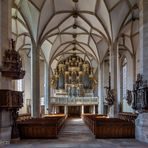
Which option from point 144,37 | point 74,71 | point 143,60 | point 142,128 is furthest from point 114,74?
point 74,71

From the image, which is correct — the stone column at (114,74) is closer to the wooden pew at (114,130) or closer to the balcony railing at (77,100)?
the wooden pew at (114,130)

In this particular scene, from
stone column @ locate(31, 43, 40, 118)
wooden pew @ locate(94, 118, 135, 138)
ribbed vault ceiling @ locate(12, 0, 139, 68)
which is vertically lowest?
wooden pew @ locate(94, 118, 135, 138)

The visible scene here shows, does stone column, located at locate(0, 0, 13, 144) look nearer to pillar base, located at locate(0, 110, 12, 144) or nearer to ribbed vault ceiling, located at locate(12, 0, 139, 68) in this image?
pillar base, located at locate(0, 110, 12, 144)

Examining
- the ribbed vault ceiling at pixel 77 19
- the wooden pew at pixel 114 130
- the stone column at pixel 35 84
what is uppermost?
the ribbed vault ceiling at pixel 77 19

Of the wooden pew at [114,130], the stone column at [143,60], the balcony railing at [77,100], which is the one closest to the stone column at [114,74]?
the wooden pew at [114,130]

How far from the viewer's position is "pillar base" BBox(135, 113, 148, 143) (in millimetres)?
13695

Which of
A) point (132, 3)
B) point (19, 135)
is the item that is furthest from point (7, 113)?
point (132, 3)

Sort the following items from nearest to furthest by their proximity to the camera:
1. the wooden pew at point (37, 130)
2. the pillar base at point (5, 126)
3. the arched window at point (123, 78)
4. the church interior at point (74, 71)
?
the pillar base at point (5, 126), the church interior at point (74, 71), the wooden pew at point (37, 130), the arched window at point (123, 78)

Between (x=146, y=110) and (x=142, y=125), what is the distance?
0.96 m

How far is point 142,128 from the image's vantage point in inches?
547

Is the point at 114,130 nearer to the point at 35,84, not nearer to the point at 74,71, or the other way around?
the point at 35,84

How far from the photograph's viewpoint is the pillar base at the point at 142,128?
13695 mm

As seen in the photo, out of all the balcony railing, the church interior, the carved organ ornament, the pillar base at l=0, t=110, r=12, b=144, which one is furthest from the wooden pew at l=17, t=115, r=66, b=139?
the carved organ ornament

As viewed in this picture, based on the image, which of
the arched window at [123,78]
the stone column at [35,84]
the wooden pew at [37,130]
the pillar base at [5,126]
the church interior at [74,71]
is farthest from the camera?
the arched window at [123,78]
